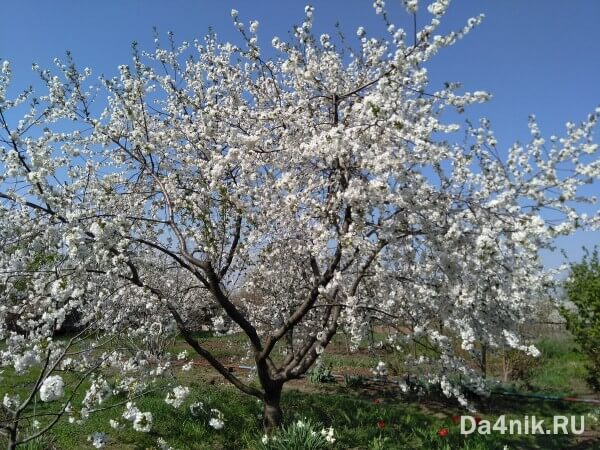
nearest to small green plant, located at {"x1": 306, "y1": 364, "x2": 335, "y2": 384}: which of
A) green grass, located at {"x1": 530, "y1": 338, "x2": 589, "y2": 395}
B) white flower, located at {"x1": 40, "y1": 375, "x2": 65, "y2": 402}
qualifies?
green grass, located at {"x1": 530, "y1": 338, "x2": 589, "y2": 395}

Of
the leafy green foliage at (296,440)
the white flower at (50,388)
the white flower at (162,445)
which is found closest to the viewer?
the white flower at (50,388)

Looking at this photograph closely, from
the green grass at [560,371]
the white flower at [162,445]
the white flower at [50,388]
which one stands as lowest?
the white flower at [162,445]

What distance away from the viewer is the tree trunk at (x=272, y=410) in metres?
6.71

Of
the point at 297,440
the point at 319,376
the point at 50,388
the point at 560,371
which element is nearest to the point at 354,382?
the point at 319,376

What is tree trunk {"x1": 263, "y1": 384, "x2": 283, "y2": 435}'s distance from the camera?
6707 millimetres

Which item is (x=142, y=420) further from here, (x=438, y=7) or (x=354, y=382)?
(x=354, y=382)

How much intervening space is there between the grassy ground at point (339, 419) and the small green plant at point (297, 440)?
49cm

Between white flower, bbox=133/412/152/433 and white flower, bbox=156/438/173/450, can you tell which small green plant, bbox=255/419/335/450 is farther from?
white flower, bbox=133/412/152/433

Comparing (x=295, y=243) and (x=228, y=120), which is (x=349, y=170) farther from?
(x=228, y=120)

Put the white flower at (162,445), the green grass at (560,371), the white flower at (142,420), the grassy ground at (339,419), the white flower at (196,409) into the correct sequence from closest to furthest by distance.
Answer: the white flower at (142,420), the white flower at (162,445), the grassy ground at (339,419), the white flower at (196,409), the green grass at (560,371)

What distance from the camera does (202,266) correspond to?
591cm

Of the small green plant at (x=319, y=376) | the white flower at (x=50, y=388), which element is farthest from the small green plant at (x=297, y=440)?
the small green plant at (x=319, y=376)

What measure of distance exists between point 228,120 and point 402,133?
311cm

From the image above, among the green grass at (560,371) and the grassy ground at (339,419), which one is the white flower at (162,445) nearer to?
the grassy ground at (339,419)
